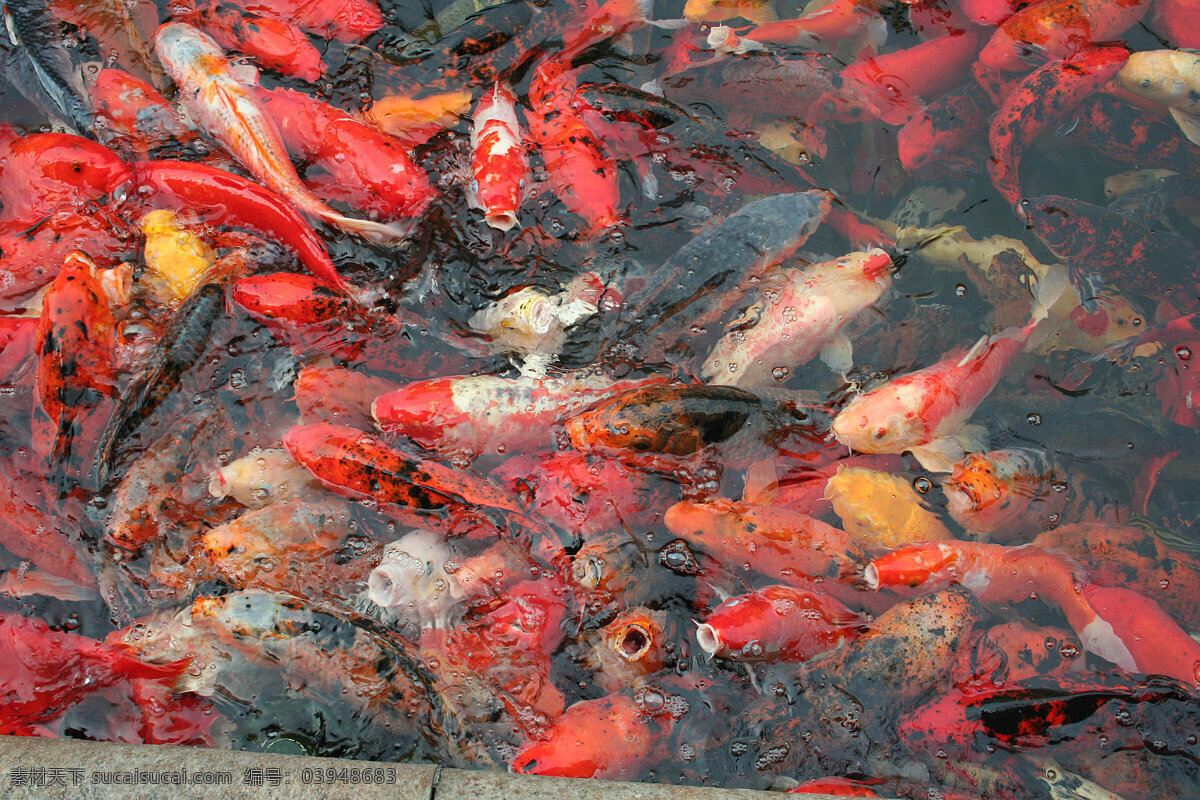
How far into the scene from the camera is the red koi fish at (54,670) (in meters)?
2.79

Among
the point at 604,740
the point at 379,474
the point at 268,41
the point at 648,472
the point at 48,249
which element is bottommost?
the point at 604,740

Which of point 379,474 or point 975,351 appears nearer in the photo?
point 379,474

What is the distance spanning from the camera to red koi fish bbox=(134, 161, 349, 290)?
362 centimetres

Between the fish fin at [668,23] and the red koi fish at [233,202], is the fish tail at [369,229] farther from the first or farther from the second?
the fish fin at [668,23]

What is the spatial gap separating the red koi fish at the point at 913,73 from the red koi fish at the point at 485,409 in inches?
89.5

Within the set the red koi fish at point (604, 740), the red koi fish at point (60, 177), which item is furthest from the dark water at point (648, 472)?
the red koi fish at point (60, 177)

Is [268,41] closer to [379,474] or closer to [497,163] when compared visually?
[497,163]

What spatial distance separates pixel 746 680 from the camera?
2.90m

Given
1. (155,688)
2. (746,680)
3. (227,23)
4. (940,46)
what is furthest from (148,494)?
(940,46)

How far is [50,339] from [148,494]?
2.89 ft

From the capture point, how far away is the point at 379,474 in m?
3.09

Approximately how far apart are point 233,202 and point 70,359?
Result: 41.4 inches

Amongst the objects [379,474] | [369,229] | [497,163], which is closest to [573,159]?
[497,163]

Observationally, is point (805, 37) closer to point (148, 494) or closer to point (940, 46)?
point (940, 46)
